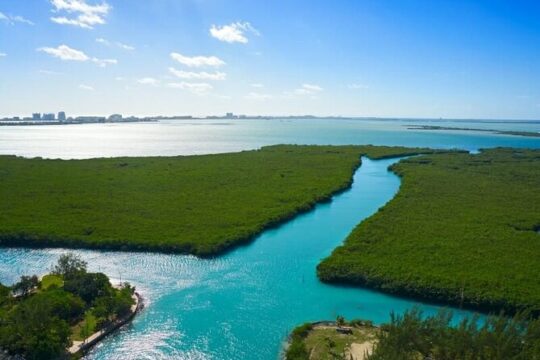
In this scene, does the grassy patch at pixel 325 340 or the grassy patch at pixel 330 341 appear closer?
the grassy patch at pixel 325 340

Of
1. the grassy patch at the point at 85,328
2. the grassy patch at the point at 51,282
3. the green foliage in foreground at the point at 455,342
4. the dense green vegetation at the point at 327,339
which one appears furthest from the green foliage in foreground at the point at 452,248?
the grassy patch at the point at 51,282

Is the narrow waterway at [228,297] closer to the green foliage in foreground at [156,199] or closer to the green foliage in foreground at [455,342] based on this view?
the green foliage in foreground at [156,199]

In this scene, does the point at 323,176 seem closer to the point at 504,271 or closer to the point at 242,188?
the point at 242,188

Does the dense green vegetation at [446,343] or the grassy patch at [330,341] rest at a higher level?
the dense green vegetation at [446,343]

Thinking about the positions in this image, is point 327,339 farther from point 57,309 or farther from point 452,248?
point 452,248

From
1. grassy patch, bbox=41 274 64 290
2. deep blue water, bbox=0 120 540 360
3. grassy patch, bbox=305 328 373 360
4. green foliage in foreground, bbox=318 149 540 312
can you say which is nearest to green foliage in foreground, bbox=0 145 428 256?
deep blue water, bbox=0 120 540 360
